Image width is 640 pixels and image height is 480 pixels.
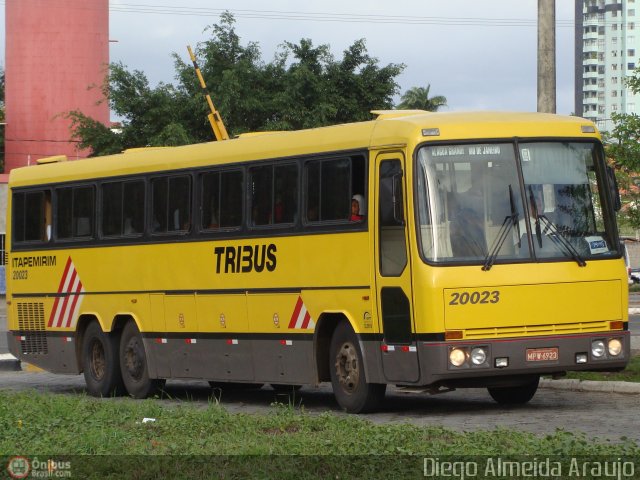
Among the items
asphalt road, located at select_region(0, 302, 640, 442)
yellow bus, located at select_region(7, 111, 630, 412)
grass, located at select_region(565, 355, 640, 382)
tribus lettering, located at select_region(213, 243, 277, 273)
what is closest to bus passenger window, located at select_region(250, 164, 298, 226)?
yellow bus, located at select_region(7, 111, 630, 412)

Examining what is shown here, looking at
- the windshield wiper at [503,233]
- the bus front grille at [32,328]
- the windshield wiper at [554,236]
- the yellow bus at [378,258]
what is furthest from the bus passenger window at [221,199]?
the bus front grille at [32,328]

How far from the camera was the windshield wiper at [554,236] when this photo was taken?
47.7 ft

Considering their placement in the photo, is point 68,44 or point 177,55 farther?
point 68,44

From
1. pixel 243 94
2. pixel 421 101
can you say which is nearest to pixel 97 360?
pixel 243 94

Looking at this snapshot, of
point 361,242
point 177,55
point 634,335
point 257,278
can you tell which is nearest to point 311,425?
point 361,242

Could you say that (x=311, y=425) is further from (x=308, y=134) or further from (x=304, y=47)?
(x=304, y=47)

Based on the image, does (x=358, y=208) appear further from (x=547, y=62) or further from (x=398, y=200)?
(x=547, y=62)

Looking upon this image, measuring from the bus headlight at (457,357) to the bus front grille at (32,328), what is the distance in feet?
28.3

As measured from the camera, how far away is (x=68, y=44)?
60.5m

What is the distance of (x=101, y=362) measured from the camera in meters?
20.0

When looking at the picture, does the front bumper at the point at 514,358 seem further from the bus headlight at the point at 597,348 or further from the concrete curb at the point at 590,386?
the concrete curb at the point at 590,386

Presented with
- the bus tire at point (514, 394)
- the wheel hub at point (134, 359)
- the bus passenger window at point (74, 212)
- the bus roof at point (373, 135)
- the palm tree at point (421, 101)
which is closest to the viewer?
the bus roof at point (373, 135)

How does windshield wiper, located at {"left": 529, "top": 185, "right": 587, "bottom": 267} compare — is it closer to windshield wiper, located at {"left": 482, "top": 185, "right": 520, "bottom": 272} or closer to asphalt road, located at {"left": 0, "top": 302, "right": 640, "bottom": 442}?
windshield wiper, located at {"left": 482, "top": 185, "right": 520, "bottom": 272}

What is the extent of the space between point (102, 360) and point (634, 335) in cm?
1100
